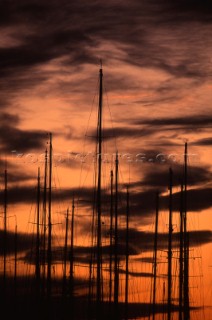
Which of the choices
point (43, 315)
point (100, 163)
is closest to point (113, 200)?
point (43, 315)

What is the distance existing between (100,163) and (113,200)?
13.2 m

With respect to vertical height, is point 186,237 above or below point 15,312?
above

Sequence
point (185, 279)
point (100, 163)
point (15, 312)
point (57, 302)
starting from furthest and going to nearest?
point (57, 302), point (15, 312), point (185, 279), point (100, 163)

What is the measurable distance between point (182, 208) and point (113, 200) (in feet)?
15.1

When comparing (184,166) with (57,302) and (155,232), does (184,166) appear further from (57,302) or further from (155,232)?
(57,302)

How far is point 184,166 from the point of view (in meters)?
50.1

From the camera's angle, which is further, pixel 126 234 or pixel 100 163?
pixel 126 234

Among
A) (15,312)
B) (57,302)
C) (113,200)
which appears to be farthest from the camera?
(57,302)

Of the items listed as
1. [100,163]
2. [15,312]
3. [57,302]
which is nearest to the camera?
[100,163]

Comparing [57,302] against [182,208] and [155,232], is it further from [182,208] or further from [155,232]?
[182,208]

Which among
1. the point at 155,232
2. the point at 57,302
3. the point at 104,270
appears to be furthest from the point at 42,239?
the point at 57,302

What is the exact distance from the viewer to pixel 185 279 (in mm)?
49156

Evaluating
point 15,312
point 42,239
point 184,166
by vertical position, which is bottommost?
point 15,312

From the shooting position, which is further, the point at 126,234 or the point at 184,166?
the point at 126,234
